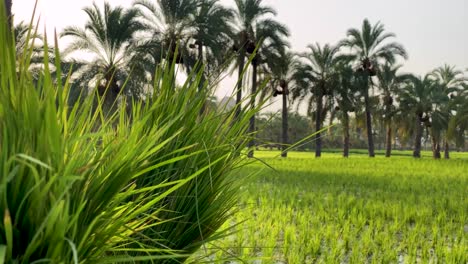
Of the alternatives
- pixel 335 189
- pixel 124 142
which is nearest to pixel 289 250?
pixel 124 142

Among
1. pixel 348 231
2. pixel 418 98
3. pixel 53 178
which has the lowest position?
pixel 348 231

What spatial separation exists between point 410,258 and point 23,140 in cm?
422

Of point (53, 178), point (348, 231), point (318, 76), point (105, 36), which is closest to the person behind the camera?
point (53, 178)

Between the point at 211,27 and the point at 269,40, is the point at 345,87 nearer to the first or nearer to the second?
the point at 269,40

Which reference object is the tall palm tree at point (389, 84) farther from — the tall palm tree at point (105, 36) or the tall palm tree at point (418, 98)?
the tall palm tree at point (105, 36)

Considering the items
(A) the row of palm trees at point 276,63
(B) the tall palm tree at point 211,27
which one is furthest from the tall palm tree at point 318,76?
(B) the tall palm tree at point 211,27

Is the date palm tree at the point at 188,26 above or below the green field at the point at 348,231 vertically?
above

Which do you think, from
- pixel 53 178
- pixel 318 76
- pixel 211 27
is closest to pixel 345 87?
pixel 318 76

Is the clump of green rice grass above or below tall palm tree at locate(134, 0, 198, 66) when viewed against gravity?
below

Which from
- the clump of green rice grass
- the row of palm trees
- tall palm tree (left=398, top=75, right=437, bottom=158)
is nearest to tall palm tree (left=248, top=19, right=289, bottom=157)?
the row of palm trees

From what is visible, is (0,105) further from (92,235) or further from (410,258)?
(410,258)

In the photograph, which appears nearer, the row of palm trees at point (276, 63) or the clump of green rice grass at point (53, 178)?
the clump of green rice grass at point (53, 178)

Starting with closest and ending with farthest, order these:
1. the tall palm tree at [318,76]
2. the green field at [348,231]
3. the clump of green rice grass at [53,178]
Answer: the clump of green rice grass at [53,178], the green field at [348,231], the tall palm tree at [318,76]

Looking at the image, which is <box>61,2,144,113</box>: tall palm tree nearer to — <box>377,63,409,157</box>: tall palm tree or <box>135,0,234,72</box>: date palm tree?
<box>135,0,234,72</box>: date palm tree
